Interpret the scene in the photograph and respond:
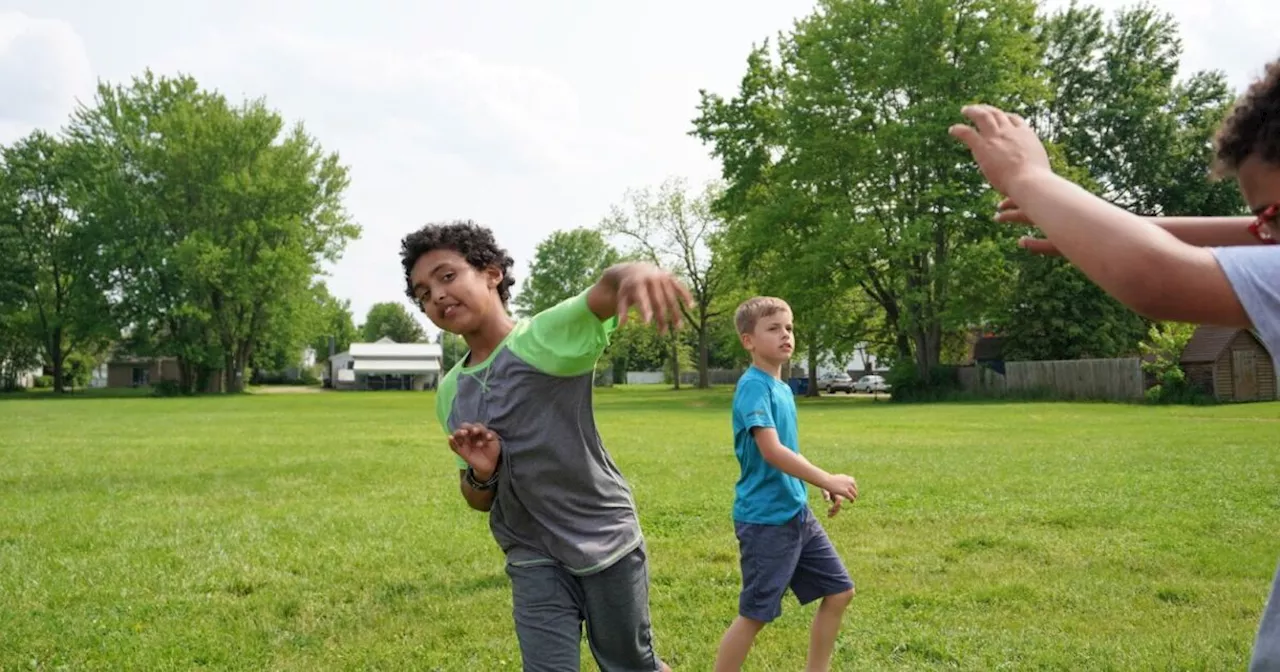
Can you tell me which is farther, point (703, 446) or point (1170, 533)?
point (703, 446)

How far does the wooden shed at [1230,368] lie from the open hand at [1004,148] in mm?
39605

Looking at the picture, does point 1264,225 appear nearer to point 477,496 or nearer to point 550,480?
point 550,480

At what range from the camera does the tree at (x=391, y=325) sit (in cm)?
15525

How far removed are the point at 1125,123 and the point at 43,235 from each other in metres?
69.9

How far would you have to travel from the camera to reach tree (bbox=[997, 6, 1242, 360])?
47688mm

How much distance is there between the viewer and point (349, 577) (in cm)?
780

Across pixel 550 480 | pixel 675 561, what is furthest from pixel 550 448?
pixel 675 561

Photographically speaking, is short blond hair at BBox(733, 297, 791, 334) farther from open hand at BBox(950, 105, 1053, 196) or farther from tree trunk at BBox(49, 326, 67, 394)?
tree trunk at BBox(49, 326, 67, 394)

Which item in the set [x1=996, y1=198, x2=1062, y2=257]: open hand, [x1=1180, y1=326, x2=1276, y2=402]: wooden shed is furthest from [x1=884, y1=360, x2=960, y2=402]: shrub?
[x1=996, y1=198, x2=1062, y2=257]: open hand

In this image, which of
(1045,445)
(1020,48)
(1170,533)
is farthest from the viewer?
(1020,48)

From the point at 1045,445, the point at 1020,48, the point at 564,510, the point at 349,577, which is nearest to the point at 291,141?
the point at 1020,48

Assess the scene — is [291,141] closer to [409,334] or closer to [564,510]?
[564,510]

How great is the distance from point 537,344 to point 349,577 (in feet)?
16.1

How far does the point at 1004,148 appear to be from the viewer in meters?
1.76
